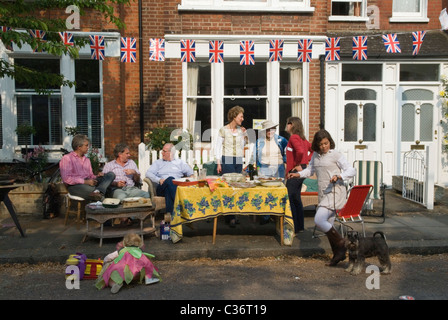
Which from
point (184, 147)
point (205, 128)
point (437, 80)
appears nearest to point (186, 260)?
point (184, 147)

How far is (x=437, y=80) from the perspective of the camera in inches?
456

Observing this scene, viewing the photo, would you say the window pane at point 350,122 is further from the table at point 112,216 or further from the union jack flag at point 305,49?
the table at point 112,216

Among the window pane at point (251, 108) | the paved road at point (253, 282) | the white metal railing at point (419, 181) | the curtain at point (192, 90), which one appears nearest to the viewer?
the paved road at point (253, 282)

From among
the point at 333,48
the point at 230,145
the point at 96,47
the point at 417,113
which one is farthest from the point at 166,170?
the point at 417,113

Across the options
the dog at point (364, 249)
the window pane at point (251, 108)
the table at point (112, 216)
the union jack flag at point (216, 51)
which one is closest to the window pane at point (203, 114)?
the window pane at point (251, 108)

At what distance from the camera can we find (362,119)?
11500 millimetres

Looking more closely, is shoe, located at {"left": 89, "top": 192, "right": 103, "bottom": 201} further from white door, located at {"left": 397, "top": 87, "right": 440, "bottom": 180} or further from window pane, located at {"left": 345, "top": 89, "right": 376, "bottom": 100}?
white door, located at {"left": 397, "top": 87, "right": 440, "bottom": 180}

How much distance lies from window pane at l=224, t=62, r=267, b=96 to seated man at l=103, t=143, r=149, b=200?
3853 mm

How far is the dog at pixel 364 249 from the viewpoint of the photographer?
208 inches

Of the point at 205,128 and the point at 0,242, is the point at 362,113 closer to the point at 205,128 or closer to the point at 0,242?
the point at 205,128

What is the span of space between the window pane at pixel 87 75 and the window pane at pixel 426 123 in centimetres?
817

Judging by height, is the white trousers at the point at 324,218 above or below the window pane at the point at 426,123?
below

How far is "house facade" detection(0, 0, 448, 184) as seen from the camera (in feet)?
35.2

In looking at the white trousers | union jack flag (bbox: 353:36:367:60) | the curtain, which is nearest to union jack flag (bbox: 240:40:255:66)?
the curtain
